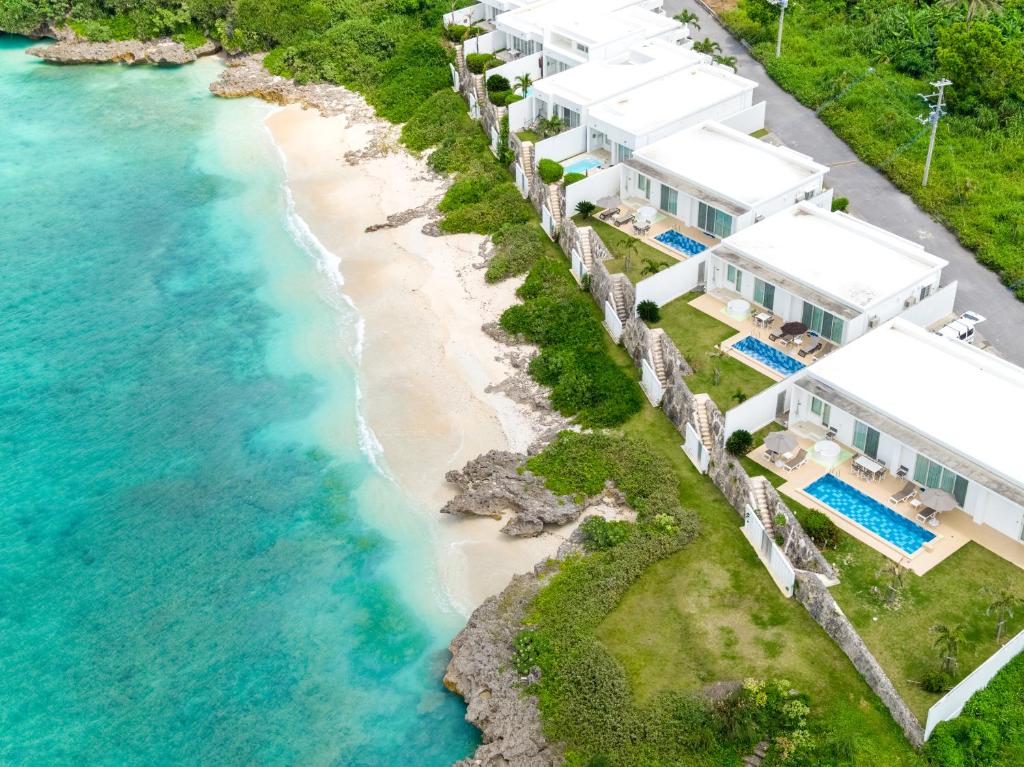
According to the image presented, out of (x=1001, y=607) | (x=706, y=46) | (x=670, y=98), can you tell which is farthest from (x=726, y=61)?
(x=1001, y=607)

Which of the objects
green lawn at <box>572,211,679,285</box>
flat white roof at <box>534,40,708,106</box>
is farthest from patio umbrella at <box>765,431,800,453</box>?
flat white roof at <box>534,40,708,106</box>

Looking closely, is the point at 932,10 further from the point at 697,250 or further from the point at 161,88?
the point at 161,88

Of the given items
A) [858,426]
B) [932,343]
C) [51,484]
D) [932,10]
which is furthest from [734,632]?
[932,10]

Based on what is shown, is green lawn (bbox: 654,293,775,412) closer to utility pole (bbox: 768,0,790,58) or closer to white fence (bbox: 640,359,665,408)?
white fence (bbox: 640,359,665,408)

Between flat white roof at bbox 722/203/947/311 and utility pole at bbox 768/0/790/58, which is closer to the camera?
flat white roof at bbox 722/203/947/311

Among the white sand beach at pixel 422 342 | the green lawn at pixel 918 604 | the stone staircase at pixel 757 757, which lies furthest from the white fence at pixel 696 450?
the stone staircase at pixel 757 757

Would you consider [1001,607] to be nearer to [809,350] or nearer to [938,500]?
[938,500]
